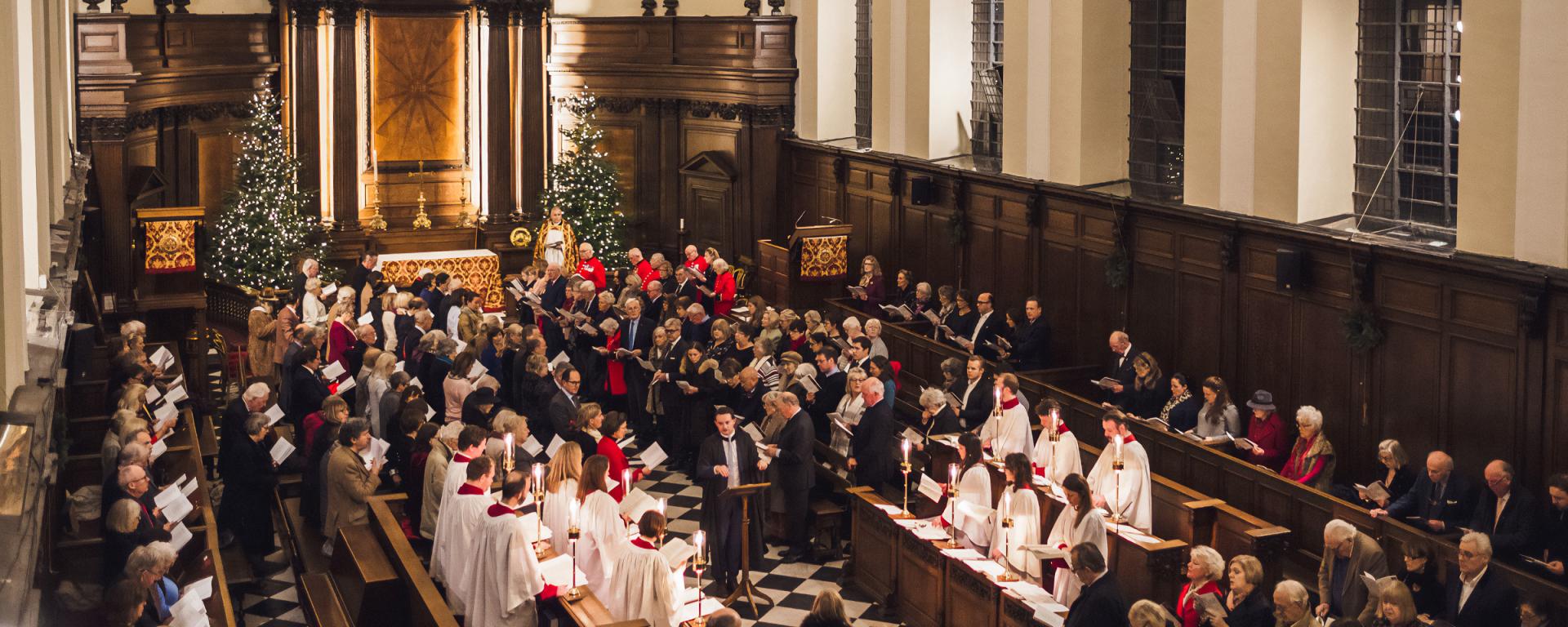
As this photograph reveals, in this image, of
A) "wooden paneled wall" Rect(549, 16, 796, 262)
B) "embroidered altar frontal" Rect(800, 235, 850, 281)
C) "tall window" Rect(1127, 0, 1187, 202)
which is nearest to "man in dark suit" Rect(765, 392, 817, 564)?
"tall window" Rect(1127, 0, 1187, 202)

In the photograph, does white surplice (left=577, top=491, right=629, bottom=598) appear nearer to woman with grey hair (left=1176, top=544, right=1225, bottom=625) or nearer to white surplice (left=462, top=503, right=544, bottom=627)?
white surplice (left=462, top=503, right=544, bottom=627)

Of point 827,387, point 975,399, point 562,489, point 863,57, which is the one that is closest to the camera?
point 562,489

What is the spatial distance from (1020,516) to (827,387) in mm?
3872

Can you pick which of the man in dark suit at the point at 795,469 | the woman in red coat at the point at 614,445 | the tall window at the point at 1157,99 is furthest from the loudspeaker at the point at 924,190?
the woman in red coat at the point at 614,445

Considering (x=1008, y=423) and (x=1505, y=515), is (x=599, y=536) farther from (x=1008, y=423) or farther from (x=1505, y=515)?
(x=1505, y=515)

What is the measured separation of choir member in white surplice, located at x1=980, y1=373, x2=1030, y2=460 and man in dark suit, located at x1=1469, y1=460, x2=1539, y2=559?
149 inches

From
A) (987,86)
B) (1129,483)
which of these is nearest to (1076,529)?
(1129,483)

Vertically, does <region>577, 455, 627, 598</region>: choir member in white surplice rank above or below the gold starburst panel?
below

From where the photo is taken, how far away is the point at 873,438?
1337 centimetres

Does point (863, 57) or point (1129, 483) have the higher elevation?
point (863, 57)

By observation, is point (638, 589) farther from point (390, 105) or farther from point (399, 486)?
point (390, 105)

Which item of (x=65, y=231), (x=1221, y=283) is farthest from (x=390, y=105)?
(x=1221, y=283)

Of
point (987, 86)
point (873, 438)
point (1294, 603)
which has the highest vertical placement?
point (987, 86)

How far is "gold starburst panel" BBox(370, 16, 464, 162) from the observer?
24703 mm
